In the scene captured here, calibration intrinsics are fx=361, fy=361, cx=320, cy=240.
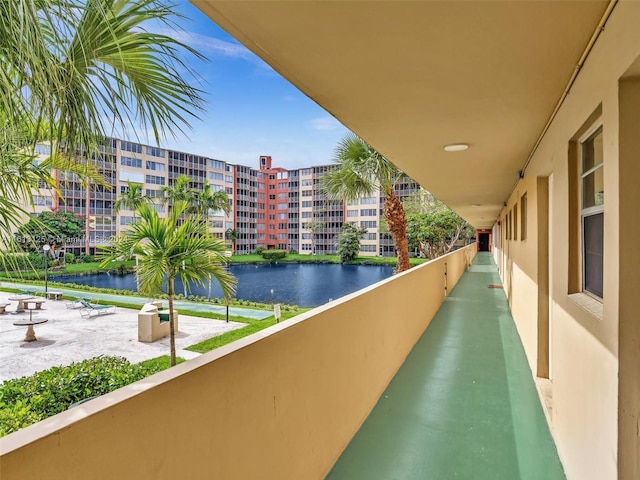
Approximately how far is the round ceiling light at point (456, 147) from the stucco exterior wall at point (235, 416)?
73.3 inches

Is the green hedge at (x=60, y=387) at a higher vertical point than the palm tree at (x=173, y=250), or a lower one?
lower

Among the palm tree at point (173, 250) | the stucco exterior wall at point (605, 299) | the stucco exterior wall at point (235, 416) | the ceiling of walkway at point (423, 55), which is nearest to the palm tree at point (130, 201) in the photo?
the palm tree at point (173, 250)

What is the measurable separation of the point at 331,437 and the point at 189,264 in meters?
4.68

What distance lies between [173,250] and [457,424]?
16.5ft

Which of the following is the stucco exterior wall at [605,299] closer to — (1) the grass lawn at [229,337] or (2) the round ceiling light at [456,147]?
(2) the round ceiling light at [456,147]

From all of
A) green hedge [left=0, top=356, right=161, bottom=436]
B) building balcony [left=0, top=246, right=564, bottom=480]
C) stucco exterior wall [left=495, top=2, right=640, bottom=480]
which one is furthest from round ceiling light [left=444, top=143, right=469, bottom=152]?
green hedge [left=0, top=356, right=161, bottom=436]

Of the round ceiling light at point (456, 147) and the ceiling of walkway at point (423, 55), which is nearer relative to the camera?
the ceiling of walkway at point (423, 55)

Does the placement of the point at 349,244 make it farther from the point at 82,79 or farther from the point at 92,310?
the point at 82,79

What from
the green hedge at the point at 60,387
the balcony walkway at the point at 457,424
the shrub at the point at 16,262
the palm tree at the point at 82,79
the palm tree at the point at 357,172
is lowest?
the green hedge at the point at 60,387

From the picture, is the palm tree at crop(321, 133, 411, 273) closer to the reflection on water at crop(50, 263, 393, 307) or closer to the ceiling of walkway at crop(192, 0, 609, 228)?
the ceiling of walkway at crop(192, 0, 609, 228)

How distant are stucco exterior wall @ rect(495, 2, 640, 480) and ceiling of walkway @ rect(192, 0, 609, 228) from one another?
0.57ft

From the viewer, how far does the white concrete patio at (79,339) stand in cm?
931

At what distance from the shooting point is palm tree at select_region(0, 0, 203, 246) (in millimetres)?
1633

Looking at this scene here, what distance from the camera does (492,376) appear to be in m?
4.25
